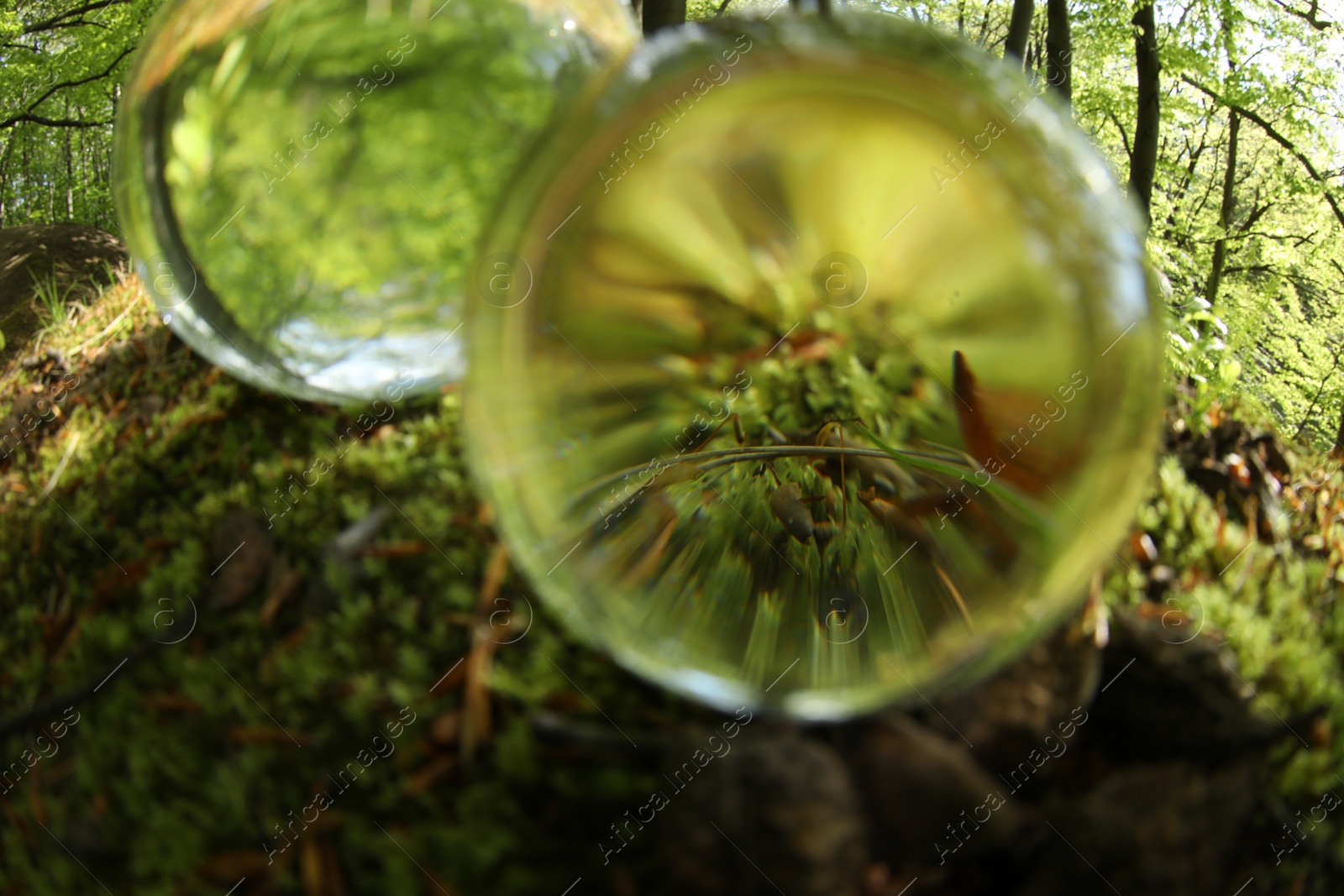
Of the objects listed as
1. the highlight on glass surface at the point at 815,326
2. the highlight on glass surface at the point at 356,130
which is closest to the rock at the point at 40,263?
the highlight on glass surface at the point at 356,130

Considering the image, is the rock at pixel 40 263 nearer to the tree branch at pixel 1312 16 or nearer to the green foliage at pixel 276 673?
the green foliage at pixel 276 673

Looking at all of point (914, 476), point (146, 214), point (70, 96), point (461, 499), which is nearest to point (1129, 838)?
point (914, 476)

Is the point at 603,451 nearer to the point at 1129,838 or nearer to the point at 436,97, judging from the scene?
the point at 436,97

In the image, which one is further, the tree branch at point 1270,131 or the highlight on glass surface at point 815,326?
the tree branch at point 1270,131

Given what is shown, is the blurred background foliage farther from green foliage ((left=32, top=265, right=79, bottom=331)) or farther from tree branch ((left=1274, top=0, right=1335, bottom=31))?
tree branch ((left=1274, top=0, right=1335, bottom=31))

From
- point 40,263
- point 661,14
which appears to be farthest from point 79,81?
point 661,14

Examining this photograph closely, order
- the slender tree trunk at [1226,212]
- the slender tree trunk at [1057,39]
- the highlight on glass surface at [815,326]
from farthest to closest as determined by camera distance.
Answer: the slender tree trunk at [1226,212] < the slender tree trunk at [1057,39] < the highlight on glass surface at [815,326]

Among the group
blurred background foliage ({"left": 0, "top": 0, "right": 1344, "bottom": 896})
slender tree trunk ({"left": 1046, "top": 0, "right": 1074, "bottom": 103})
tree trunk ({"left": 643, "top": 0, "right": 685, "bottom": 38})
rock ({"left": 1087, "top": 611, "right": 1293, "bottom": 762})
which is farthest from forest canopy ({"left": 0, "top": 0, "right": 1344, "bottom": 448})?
rock ({"left": 1087, "top": 611, "right": 1293, "bottom": 762})
